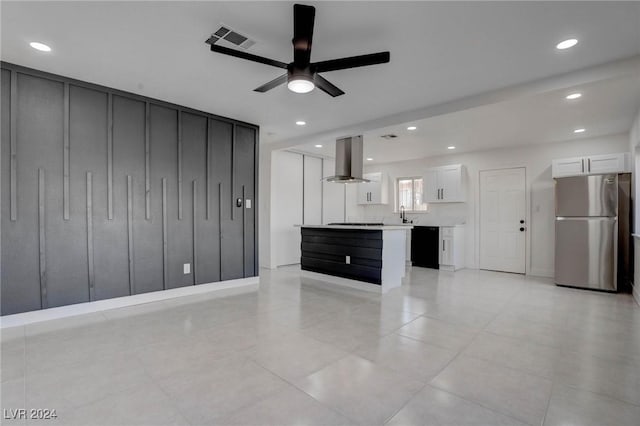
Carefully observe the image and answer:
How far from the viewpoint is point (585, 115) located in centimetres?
432

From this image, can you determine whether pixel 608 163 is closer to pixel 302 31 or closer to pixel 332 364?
pixel 302 31

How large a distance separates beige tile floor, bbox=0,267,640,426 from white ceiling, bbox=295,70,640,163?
2569 mm

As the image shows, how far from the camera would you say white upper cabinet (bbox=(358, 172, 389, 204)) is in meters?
8.09

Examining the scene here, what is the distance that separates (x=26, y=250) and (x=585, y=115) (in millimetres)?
7129

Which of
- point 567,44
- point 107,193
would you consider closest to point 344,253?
point 107,193

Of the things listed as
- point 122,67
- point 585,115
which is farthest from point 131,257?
point 585,115

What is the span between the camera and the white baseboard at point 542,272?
5855mm

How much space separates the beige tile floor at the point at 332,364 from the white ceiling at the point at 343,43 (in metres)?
2.62

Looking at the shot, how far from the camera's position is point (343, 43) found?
2.72 metres

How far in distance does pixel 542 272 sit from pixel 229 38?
21.8 feet

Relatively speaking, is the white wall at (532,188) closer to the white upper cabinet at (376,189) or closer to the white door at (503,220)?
the white door at (503,220)

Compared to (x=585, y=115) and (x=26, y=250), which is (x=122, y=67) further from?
(x=585, y=115)

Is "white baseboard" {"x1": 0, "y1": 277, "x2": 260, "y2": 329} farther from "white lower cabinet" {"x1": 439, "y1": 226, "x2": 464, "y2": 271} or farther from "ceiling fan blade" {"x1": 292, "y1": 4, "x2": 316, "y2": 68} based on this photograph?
"white lower cabinet" {"x1": 439, "y1": 226, "x2": 464, "y2": 271}

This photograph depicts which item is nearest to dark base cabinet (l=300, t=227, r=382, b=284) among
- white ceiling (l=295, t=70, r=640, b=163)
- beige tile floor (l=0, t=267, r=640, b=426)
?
beige tile floor (l=0, t=267, r=640, b=426)
